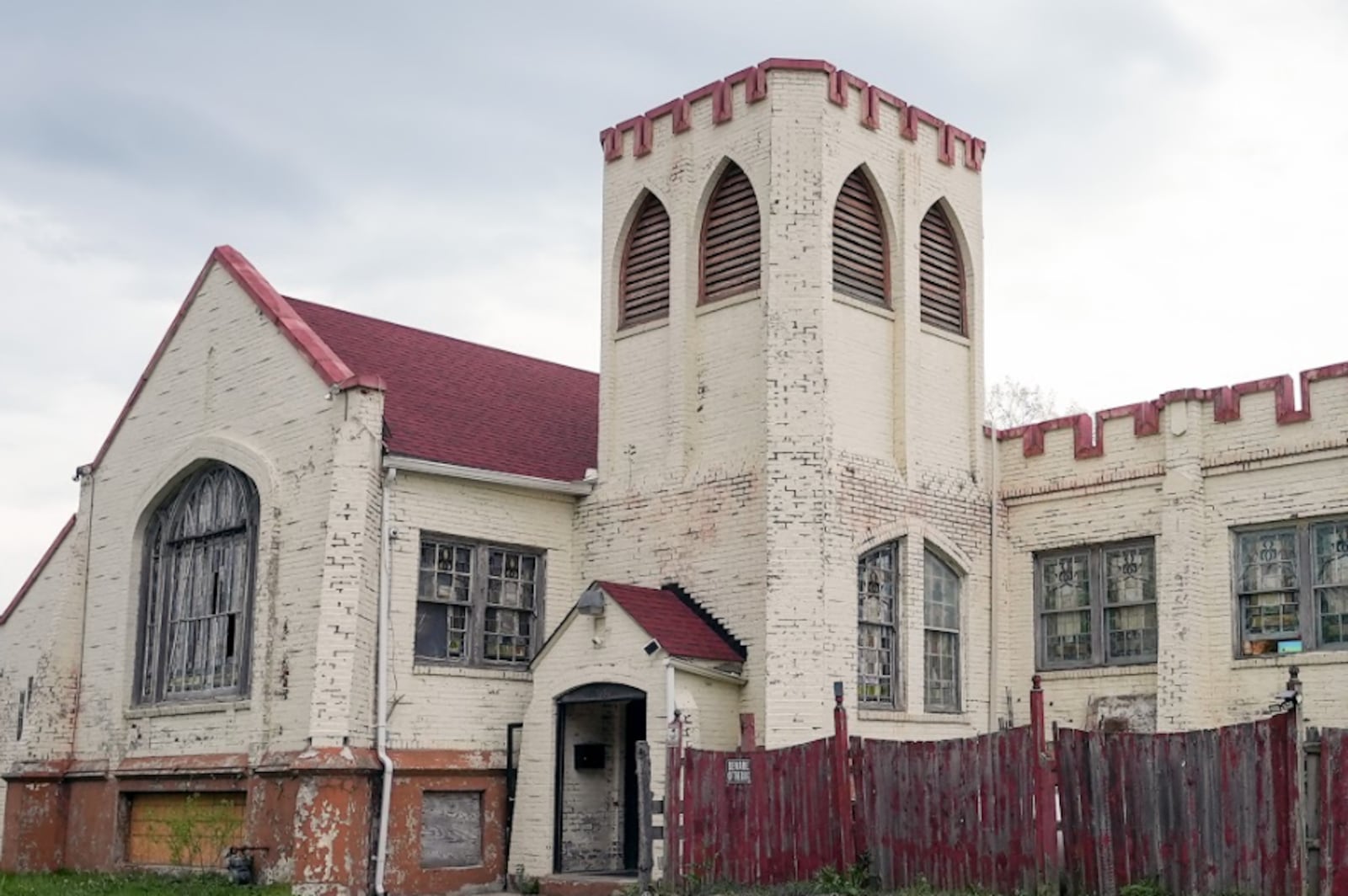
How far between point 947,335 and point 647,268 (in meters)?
4.07

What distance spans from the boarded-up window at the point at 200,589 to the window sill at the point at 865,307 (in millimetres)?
7848

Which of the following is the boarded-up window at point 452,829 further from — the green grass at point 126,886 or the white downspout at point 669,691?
the white downspout at point 669,691

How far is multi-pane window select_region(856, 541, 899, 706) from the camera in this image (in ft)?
66.1

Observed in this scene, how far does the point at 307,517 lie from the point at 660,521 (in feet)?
14.3

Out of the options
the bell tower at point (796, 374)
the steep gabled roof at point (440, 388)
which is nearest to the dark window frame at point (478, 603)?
the bell tower at point (796, 374)

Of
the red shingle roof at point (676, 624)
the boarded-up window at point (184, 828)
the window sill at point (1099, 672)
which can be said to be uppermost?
the red shingle roof at point (676, 624)

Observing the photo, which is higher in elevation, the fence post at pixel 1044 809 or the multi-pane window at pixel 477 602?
the multi-pane window at pixel 477 602

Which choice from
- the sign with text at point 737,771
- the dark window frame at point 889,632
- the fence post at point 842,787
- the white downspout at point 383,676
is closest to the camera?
the fence post at point 842,787

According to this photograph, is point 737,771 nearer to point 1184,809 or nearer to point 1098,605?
point 1184,809

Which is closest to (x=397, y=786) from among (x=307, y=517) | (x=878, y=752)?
(x=307, y=517)

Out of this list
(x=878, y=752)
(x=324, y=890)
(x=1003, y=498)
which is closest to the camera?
(x=878, y=752)

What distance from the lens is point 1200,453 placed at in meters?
20.2

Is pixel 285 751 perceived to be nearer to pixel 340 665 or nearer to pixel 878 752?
pixel 340 665

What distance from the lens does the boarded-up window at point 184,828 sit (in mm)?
20250
